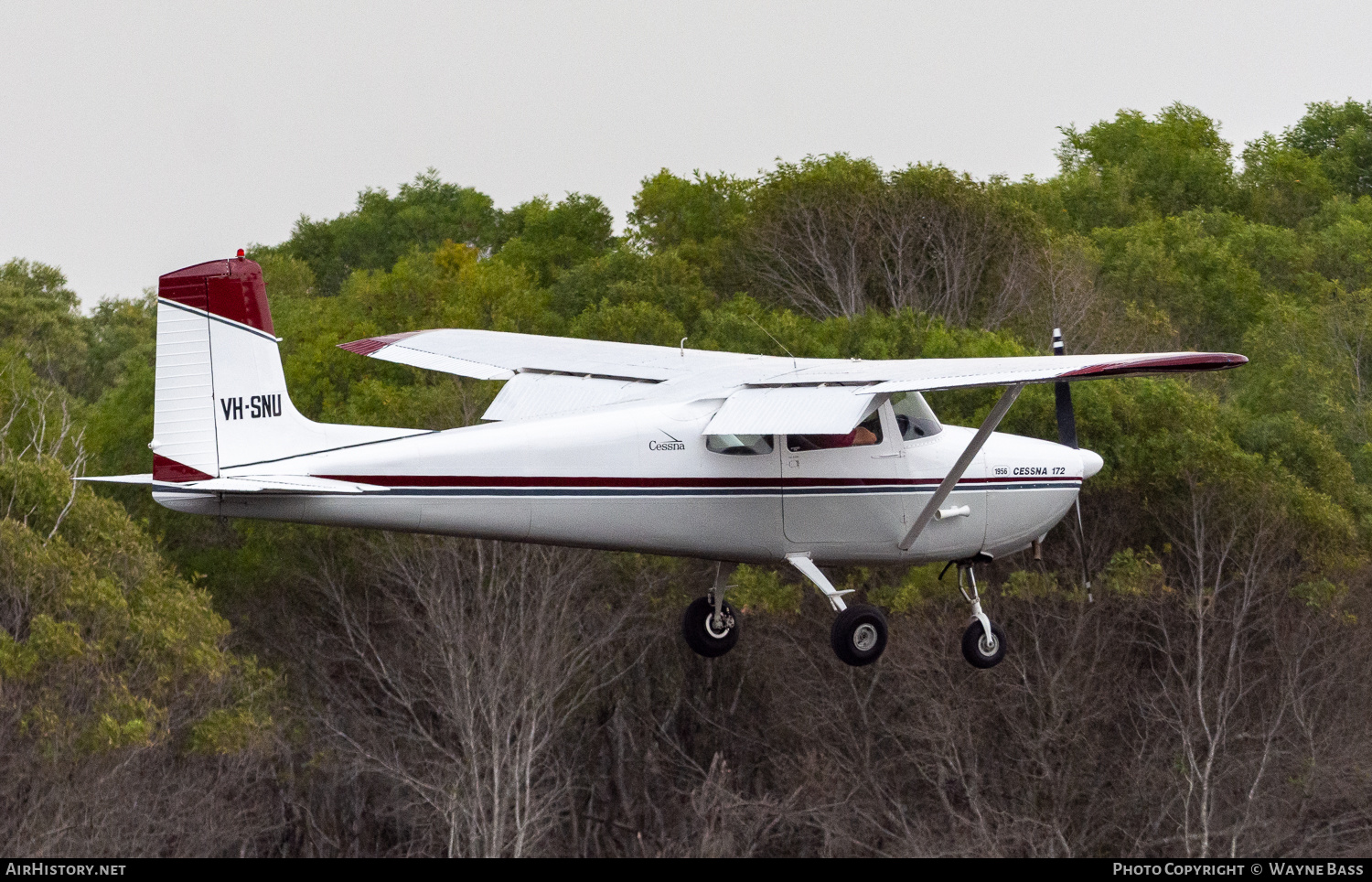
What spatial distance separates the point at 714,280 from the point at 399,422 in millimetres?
15697

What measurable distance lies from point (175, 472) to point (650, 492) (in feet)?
12.6

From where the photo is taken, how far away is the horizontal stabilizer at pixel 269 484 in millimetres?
14766

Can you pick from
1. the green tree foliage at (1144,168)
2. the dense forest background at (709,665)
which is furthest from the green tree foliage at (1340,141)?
the dense forest background at (709,665)

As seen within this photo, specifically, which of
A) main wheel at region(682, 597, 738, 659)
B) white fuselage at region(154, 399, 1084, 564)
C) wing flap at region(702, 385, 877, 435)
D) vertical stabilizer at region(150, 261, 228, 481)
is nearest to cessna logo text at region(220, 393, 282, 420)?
vertical stabilizer at region(150, 261, 228, 481)

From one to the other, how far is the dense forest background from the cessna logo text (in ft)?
64.1

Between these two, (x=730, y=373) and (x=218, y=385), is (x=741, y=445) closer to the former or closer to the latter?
(x=730, y=373)

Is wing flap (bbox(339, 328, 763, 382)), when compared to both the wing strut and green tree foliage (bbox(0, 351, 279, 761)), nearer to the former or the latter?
the wing strut

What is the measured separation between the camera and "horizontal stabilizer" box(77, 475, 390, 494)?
1477 cm

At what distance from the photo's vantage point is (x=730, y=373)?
17578mm

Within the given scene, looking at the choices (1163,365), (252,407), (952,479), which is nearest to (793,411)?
(952,479)

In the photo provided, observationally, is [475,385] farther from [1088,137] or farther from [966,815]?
[1088,137]

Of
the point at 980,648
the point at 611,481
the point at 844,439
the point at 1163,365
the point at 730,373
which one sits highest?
the point at 730,373

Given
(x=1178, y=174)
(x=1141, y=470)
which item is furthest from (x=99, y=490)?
(x=1178, y=174)

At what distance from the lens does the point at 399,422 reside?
4241cm
